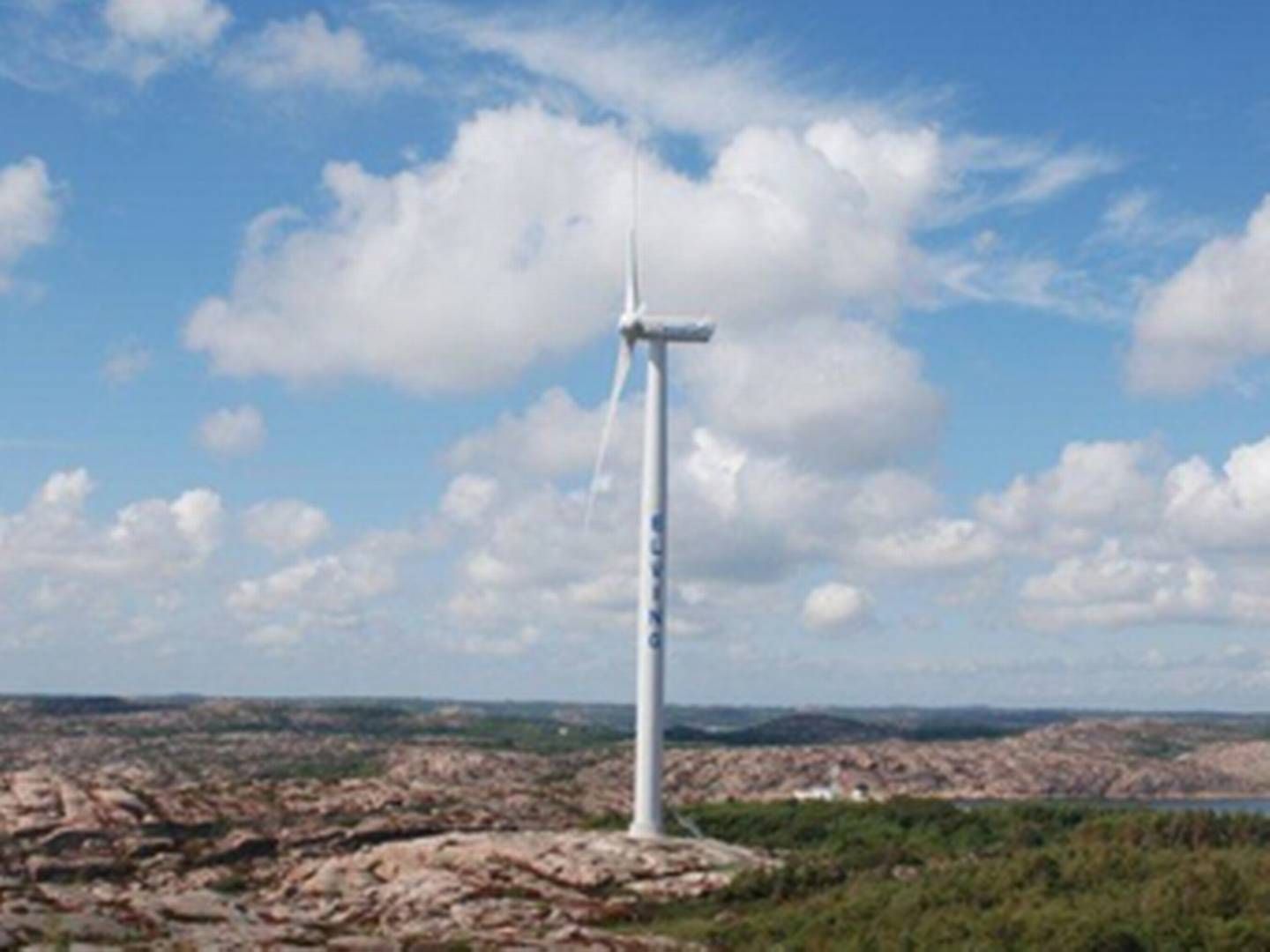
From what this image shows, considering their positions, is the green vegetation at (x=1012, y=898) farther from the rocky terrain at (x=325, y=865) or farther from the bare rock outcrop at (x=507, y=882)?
the rocky terrain at (x=325, y=865)

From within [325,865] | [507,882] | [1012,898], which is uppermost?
[1012,898]

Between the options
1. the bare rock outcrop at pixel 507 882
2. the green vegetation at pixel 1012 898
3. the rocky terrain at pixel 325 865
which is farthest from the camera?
the bare rock outcrop at pixel 507 882

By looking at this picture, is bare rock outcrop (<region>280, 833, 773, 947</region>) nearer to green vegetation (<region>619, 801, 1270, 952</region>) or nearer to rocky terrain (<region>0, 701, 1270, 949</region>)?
rocky terrain (<region>0, 701, 1270, 949</region>)

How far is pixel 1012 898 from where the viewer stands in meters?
51.0

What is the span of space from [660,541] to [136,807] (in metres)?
39.6

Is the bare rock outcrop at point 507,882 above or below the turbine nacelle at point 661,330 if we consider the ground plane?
below

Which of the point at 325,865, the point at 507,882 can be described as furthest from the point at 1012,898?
the point at 325,865

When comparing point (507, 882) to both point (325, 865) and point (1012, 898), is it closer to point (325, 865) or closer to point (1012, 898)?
point (325, 865)

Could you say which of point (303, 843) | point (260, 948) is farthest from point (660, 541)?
point (303, 843)

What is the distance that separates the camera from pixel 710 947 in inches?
1928

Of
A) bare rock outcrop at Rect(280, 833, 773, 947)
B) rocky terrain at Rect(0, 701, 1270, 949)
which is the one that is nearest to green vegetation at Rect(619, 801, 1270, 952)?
bare rock outcrop at Rect(280, 833, 773, 947)

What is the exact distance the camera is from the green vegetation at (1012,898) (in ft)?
148

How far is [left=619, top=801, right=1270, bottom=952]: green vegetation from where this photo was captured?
4503cm

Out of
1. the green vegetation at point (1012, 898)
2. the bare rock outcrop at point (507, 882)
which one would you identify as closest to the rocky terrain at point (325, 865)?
the bare rock outcrop at point (507, 882)
